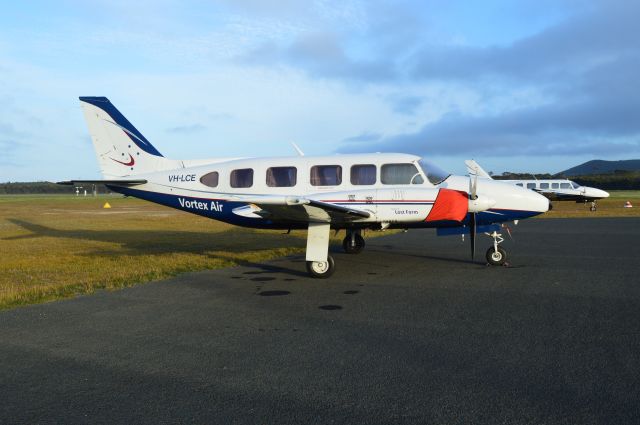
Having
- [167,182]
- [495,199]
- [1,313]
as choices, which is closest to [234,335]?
[1,313]

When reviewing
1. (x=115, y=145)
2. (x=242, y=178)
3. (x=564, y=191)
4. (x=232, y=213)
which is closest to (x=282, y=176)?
(x=242, y=178)

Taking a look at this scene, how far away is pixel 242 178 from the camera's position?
1373 cm

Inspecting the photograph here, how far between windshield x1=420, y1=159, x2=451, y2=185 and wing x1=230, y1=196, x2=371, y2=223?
6.33ft

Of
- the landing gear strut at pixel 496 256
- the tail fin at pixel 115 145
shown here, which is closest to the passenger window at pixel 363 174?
the landing gear strut at pixel 496 256

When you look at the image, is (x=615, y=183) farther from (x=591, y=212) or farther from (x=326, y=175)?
(x=326, y=175)

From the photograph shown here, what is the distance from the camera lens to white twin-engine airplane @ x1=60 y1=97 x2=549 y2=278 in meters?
11.4

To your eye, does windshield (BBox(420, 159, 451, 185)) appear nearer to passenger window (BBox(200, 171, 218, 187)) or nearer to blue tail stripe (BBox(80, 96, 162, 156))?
passenger window (BBox(200, 171, 218, 187))

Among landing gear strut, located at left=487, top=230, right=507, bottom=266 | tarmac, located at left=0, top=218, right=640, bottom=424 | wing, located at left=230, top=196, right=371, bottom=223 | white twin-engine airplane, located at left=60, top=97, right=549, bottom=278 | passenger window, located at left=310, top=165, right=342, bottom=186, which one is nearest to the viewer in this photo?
tarmac, located at left=0, top=218, right=640, bottom=424

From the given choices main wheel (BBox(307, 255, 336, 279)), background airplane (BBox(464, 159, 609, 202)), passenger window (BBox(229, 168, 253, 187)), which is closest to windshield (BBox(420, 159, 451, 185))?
main wheel (BBox(307, 255, 336, 279))

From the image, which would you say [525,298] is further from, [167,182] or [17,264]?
[17,264]

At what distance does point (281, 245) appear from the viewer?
720 inches

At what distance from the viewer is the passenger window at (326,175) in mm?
12859

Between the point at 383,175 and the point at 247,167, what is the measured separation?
389cm

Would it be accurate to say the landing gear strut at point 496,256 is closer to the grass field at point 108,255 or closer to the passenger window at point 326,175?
the passenger window at point 326,175
